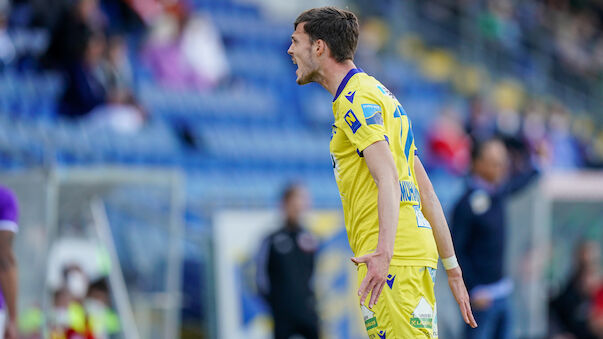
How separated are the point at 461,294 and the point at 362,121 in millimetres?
932

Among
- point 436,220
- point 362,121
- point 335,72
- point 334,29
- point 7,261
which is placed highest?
point 334,29

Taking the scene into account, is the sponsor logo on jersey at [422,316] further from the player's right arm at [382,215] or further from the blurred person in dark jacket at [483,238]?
the blurred person in dark jacket at [483,238]

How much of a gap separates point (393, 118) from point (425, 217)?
532 mm

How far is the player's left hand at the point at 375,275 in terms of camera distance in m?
3.34

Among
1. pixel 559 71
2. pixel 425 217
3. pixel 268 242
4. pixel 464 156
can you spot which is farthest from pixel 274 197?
pixel 559 71

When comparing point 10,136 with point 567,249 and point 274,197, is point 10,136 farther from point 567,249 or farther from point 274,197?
point 567,249

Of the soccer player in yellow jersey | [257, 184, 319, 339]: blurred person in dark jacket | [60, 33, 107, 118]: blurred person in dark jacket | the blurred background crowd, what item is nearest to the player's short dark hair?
the soccer player in yellow jersey

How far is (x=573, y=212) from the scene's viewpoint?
1091cm

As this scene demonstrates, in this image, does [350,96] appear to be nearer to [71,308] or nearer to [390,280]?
[390,280]

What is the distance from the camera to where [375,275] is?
10.9 ft

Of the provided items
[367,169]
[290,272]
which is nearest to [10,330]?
[367,169]

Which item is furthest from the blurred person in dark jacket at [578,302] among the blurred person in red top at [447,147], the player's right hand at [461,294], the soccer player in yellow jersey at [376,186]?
the soccer player in yellow jersey at [376,186]

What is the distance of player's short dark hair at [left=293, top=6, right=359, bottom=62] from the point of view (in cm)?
369

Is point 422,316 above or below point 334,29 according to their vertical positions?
below
